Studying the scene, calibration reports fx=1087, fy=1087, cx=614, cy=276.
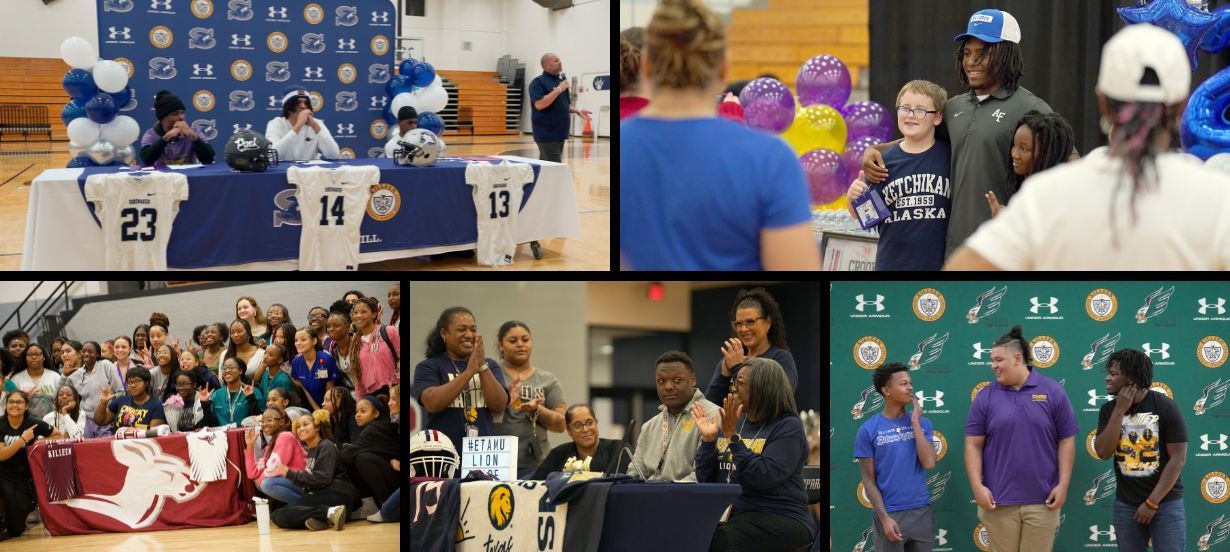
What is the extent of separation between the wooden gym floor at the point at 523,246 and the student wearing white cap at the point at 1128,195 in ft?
8.18

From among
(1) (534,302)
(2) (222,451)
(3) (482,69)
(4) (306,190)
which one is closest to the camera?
(1) (534,302)

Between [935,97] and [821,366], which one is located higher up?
[935,97]

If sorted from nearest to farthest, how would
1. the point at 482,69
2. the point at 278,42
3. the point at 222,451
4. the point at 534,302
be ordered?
the point at 534,302 → the point at 222,451 → the point at 278,42 → the point at 482,69

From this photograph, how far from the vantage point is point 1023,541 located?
172 inches

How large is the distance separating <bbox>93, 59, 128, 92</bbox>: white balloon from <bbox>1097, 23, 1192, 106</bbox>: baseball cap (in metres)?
5.24

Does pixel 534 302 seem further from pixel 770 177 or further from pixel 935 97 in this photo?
pixel 935 97

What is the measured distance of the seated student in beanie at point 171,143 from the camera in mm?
6063

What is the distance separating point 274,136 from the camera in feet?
21.4

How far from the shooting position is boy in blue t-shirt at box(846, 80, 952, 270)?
14.5ft

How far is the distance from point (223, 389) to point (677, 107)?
7.60 feet

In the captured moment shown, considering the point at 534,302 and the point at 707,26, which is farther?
the point at 534,302

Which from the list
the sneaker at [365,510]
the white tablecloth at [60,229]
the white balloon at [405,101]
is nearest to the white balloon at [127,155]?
the white tablecloth at [60,229]

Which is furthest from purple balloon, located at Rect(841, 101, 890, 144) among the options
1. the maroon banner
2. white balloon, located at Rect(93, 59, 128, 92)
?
white balloon, located at Rect(93, 59, 128, 92)

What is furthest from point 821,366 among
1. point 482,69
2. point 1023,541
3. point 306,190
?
point 482,69
